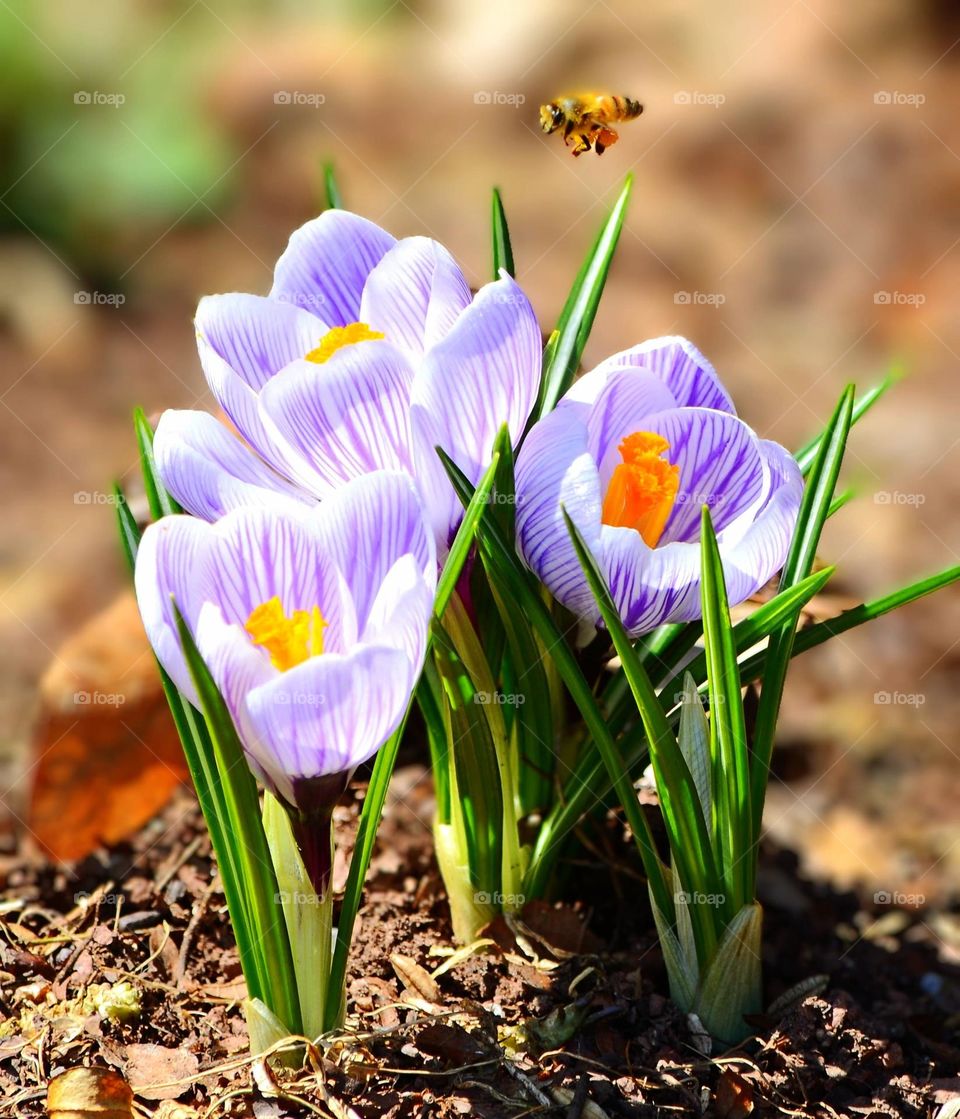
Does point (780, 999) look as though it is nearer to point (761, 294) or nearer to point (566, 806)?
point (566, 806)

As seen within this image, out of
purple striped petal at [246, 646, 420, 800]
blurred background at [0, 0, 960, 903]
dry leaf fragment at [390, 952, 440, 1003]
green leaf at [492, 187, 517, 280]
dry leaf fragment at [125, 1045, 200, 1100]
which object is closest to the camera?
purple striped petal at [246, 646, 420, 800]

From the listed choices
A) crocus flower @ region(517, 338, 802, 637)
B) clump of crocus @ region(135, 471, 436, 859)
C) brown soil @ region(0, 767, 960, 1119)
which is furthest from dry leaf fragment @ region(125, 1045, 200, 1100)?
crocus flower @ region(517, 338, 802, 637)

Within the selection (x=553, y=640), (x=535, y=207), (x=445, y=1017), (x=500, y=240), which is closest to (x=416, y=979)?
(x=445, y=1017)

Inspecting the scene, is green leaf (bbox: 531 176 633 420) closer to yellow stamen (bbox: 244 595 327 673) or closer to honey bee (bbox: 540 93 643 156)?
honey bee (bbox: 540 93 643 156)

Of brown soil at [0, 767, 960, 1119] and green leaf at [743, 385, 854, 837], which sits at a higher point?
green leaf at [743, 385, 854, 837]

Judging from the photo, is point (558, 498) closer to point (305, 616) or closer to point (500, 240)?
point (305, 616)

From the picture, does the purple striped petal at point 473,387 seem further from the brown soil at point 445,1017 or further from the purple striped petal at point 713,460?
the brown soil at point 445,1017
